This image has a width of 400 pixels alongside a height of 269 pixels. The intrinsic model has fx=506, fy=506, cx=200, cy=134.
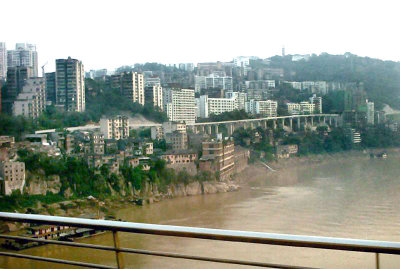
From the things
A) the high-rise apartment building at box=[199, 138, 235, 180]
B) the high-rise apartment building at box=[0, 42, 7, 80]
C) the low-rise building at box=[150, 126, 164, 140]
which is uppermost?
the high-rise apartment building at box=[0, 42, 7, 80]

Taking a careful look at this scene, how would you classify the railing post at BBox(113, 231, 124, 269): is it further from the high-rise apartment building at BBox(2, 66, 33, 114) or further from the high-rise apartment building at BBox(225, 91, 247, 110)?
the high-rise apartment building at BBox(225, 91, 247, 110)

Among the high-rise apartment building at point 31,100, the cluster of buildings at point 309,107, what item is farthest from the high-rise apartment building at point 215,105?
the high-rise apartment building at point 31,100

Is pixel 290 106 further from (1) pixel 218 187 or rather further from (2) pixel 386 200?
(2) pixel 386 200

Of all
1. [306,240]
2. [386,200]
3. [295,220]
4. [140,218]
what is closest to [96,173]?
[140,218]

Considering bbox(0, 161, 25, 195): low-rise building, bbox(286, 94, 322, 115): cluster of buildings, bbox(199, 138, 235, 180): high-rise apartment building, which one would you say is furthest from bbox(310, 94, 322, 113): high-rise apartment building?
bbox(0, 161, 25, 195): low-rise building

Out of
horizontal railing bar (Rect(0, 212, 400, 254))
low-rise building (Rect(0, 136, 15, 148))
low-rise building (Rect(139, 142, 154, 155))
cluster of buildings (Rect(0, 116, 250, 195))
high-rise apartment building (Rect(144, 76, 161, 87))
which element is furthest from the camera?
high-rise apartment building (Rect(144, 76, 161, 87))

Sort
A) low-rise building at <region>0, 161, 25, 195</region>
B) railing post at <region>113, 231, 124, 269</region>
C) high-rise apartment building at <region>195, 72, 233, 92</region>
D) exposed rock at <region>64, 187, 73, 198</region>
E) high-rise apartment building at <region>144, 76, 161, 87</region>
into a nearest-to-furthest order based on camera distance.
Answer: railing post at <region>113, 231, 124, 269</region>
low-rise building at <region>0, 161, 25, 195</region>
exposed rock at <region>64, 187, 73, 198</region>
high-rise apartment building at <region>144, 76, 161, 87</region>
high-rise apartment building at <region>195, 72, 233, 92</region>
